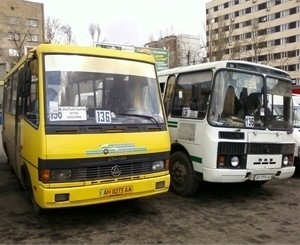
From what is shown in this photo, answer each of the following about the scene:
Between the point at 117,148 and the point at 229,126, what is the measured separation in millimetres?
2222

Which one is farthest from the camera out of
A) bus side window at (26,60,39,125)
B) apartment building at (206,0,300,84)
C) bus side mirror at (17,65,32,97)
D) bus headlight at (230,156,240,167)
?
apartment building at (206,0,300,84)

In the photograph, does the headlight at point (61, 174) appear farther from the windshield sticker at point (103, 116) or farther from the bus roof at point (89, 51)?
the bus roof at point (89, 51)

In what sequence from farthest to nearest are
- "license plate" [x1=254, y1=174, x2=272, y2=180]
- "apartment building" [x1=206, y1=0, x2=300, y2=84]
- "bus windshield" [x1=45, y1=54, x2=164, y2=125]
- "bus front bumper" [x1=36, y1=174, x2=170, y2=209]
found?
"apartment building" [x1=206, y1=0, x2=300, y2=84], "license plate" [x1=254, y1=174, x2=272, y2=180], "bus windshield" [x1=45, y1=54, x2=164, y2=125], "bus front bumper" [x1=36, y1=174, x2=170, y2=209]

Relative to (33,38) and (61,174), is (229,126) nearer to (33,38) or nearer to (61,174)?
(61,174)

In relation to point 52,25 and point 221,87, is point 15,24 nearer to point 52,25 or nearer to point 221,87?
point 52,25

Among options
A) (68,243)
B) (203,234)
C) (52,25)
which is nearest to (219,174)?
(203,234)

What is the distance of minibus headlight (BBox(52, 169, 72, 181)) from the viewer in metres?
5.18

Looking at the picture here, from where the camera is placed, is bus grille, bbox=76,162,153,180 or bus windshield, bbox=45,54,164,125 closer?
bus grille, bbox=76,162,153,180

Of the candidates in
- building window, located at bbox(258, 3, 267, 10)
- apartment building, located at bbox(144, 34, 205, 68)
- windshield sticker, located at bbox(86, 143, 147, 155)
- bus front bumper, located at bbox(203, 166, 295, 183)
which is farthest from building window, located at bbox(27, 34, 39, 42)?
windshield sticker, located at bbox(86, 143, 147, 155)

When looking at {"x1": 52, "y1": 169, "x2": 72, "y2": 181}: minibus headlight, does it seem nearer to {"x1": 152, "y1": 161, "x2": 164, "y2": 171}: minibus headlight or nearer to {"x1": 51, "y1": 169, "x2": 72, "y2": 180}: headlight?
{"x1": 51, "y1": 169, "x2": 72, "y2": 180}: headlight

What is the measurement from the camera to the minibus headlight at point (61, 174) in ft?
17.0

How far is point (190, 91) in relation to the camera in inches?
295

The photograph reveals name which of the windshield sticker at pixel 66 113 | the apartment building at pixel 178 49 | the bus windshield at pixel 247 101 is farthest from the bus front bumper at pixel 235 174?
the apartment building at pixel 178 49

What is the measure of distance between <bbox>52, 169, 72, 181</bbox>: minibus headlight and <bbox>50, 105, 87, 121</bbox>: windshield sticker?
71cm
